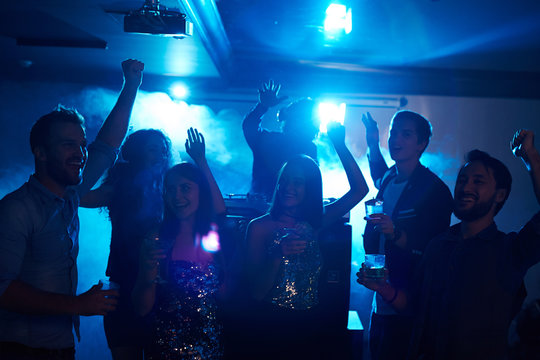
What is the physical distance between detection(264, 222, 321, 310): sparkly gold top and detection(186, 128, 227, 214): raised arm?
19.3 inches

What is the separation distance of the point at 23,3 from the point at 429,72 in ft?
13.3

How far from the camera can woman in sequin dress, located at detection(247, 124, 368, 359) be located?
2086mm

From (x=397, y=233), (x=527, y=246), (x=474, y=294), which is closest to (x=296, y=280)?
(x=397, y=233)

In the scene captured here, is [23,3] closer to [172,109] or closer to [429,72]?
[172,109]

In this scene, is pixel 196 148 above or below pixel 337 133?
below

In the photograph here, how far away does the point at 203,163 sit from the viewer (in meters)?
2.43

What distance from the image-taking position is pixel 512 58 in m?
4.30

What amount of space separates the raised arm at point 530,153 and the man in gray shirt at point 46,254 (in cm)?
188

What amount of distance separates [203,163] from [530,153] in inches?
67.6

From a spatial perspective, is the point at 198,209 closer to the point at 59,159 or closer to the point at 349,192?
the point at 59,159

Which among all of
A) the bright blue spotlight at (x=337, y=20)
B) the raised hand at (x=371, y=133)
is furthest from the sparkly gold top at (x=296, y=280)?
the bright blue spotlight at (x=337, y=20)

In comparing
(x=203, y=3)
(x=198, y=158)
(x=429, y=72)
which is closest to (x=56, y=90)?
(x=203, y=3)

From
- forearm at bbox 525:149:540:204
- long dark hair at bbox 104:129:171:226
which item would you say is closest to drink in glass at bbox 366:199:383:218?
forearm at bbox 525:149:540:204

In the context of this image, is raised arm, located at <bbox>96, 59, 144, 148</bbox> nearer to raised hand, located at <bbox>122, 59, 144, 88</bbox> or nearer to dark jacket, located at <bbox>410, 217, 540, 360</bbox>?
raised hand, located at <bbox>122, 59, 144, 88</bbox>
